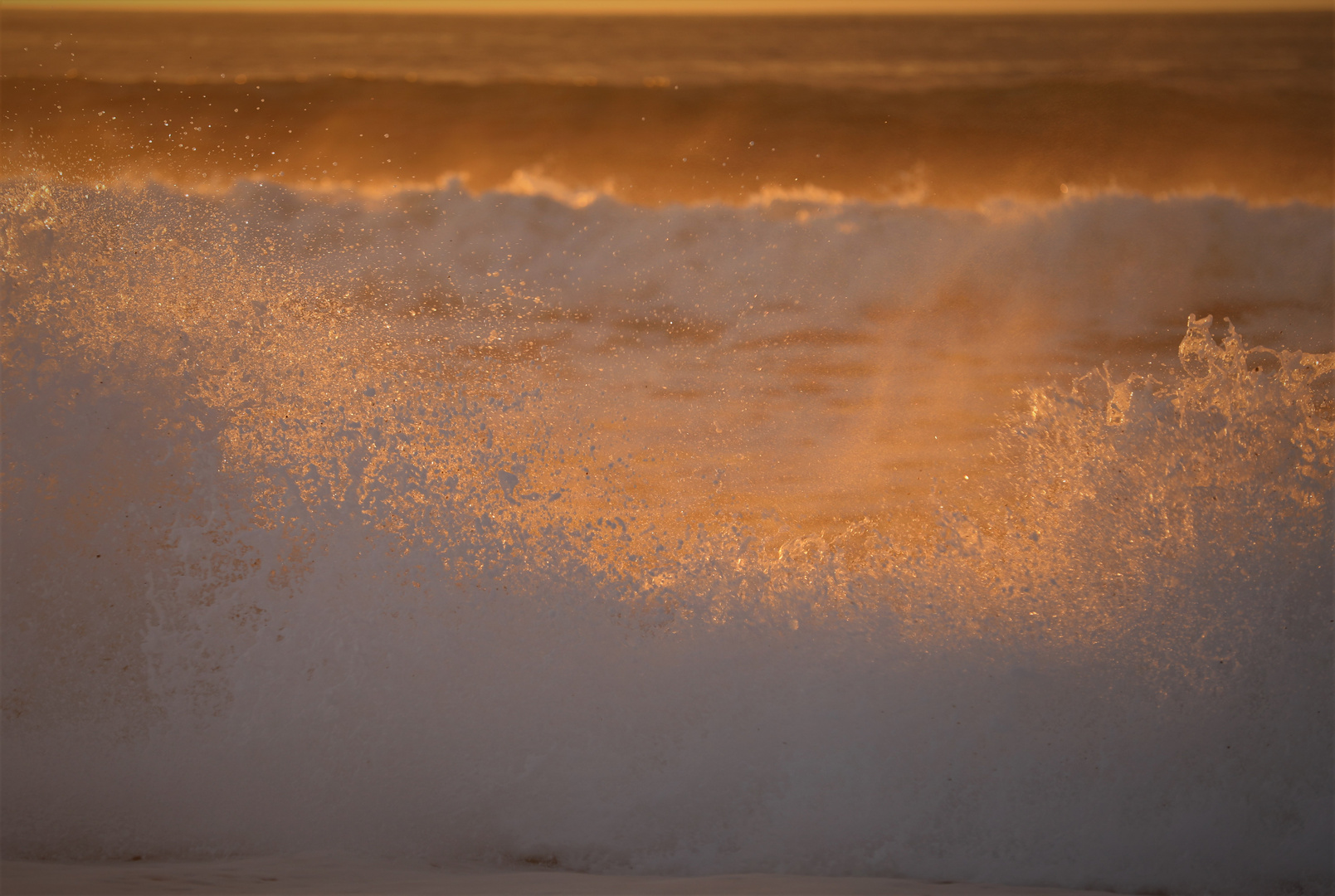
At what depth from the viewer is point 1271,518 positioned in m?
1.67

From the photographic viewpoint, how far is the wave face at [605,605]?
153 centimetres

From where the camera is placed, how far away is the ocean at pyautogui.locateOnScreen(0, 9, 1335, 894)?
1539mm

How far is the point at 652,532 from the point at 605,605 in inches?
7.0

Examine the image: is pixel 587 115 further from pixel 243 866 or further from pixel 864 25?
pixel 243 866

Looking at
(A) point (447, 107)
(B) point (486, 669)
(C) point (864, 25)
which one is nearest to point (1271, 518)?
(B) point (486, 669)

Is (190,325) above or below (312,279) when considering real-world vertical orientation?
below

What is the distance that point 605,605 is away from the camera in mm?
1636

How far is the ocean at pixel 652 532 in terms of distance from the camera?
154 cm

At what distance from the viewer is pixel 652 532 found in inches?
68.2

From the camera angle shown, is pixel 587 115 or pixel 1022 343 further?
pixel 587 115

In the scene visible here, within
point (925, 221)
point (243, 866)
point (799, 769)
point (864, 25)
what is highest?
point (864, 25)

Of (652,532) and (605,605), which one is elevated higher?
(652,532)

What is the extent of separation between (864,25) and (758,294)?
1.95 m

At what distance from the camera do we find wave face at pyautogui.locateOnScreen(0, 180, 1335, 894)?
1.53 meters
